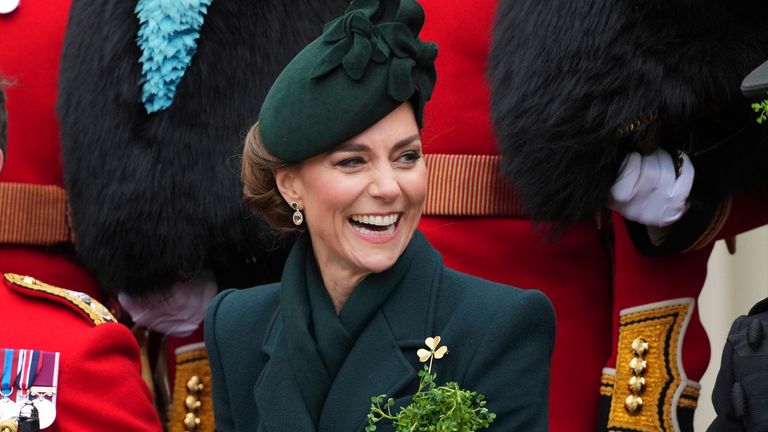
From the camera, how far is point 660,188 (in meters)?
3.64

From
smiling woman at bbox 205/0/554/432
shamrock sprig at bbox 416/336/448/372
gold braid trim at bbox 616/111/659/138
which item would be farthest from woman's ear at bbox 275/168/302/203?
gold braid trim at bbox 616/111/659/138

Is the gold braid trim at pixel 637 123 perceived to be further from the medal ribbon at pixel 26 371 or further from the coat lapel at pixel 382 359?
the medal ribbon at pixel 26 371

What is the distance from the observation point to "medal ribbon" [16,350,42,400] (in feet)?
10.9

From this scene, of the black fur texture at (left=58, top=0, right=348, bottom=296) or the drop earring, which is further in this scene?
the black fur texture at (left=58, top=0, right=348, bottom=296)

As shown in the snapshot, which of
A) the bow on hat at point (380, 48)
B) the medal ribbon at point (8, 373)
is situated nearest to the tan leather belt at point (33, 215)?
the medal ribbon at point (8, 373)

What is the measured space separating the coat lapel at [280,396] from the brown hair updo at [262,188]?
0.24 metres

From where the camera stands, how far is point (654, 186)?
11.9 ft

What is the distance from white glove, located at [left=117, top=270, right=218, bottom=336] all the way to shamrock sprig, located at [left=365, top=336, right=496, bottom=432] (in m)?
1.33

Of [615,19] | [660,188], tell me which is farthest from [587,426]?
[615,19]

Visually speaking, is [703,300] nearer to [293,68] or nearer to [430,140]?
[430,140]

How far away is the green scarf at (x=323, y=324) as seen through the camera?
10.1 ft

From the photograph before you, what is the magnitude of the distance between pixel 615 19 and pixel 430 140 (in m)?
0.67

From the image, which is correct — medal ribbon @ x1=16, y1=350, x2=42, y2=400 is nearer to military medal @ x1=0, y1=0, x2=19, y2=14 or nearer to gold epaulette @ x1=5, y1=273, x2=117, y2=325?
gold epaulette @ x1=5, y1=273, x2=117, y2=325

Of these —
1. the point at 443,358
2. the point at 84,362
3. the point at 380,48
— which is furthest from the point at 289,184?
the point at 84,362
